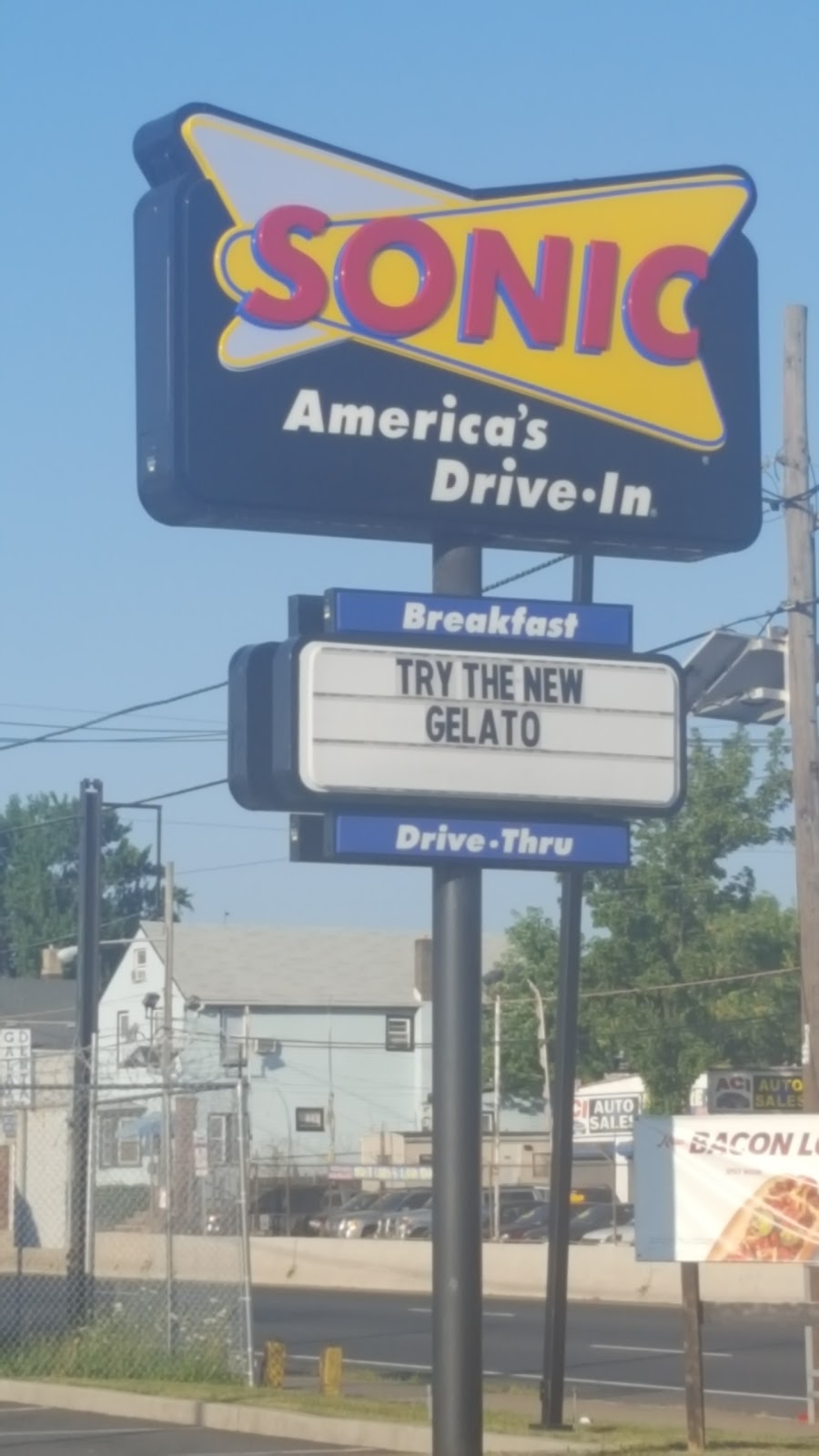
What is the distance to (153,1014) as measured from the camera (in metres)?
61.2

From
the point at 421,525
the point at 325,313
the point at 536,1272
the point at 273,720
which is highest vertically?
the point at 325,313

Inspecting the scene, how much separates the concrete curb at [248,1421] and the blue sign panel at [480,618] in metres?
4.65

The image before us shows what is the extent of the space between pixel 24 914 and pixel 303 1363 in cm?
8498

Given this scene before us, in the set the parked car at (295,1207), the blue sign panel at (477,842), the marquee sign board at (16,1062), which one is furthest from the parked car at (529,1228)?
the blue sign panel at (477,842)

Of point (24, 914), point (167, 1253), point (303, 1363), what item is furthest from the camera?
point (24, 914)

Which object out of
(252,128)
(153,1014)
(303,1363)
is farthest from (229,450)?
(153,1014)

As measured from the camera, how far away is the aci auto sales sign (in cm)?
942

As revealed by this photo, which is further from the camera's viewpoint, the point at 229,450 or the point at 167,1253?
the point at 167,1253

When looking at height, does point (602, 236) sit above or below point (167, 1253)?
above

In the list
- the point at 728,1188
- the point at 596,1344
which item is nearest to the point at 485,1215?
the point at 596,1344

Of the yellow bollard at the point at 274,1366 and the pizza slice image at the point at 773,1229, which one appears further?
the yellow bollard at the point at 274,1366

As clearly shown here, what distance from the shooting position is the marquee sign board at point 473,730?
9180mm

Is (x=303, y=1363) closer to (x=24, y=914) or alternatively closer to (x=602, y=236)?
(x=602, y=236)

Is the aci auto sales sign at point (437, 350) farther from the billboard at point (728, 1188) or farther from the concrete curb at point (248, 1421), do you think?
the concrete curb at point (248, 1421)
